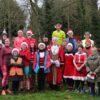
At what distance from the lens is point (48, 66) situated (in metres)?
13.6

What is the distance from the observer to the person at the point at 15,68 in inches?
516

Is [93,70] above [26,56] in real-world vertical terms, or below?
below

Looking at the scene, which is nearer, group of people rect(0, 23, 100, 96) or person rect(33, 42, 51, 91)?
group of people rect(0, 23, 100, 96)

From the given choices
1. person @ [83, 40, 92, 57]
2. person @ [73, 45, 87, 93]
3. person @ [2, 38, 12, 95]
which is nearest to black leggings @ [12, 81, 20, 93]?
person @ [2, 38, 12, 95]

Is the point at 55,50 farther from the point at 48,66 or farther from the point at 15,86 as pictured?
the point at 15,86

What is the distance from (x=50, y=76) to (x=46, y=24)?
60.1ft

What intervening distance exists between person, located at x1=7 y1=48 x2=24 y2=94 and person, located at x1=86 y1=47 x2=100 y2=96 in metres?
2.23

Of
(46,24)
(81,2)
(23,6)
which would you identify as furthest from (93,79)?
(81,2)

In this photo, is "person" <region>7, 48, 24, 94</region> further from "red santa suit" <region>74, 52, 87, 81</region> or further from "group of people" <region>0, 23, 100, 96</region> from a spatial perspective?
"red santa suit" <region>74, 52, 87, 81</region>

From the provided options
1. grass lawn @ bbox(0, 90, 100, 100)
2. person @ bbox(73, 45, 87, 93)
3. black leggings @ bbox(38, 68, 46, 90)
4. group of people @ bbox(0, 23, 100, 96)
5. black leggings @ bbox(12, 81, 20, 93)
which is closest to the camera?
grass lawn @ bbox(0, 90, 100, 100)

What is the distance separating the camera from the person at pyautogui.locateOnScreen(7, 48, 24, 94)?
13.1 m

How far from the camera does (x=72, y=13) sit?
40562mm

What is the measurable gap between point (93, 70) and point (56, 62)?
149cm

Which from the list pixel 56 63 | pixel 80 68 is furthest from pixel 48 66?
pixel 80 68
